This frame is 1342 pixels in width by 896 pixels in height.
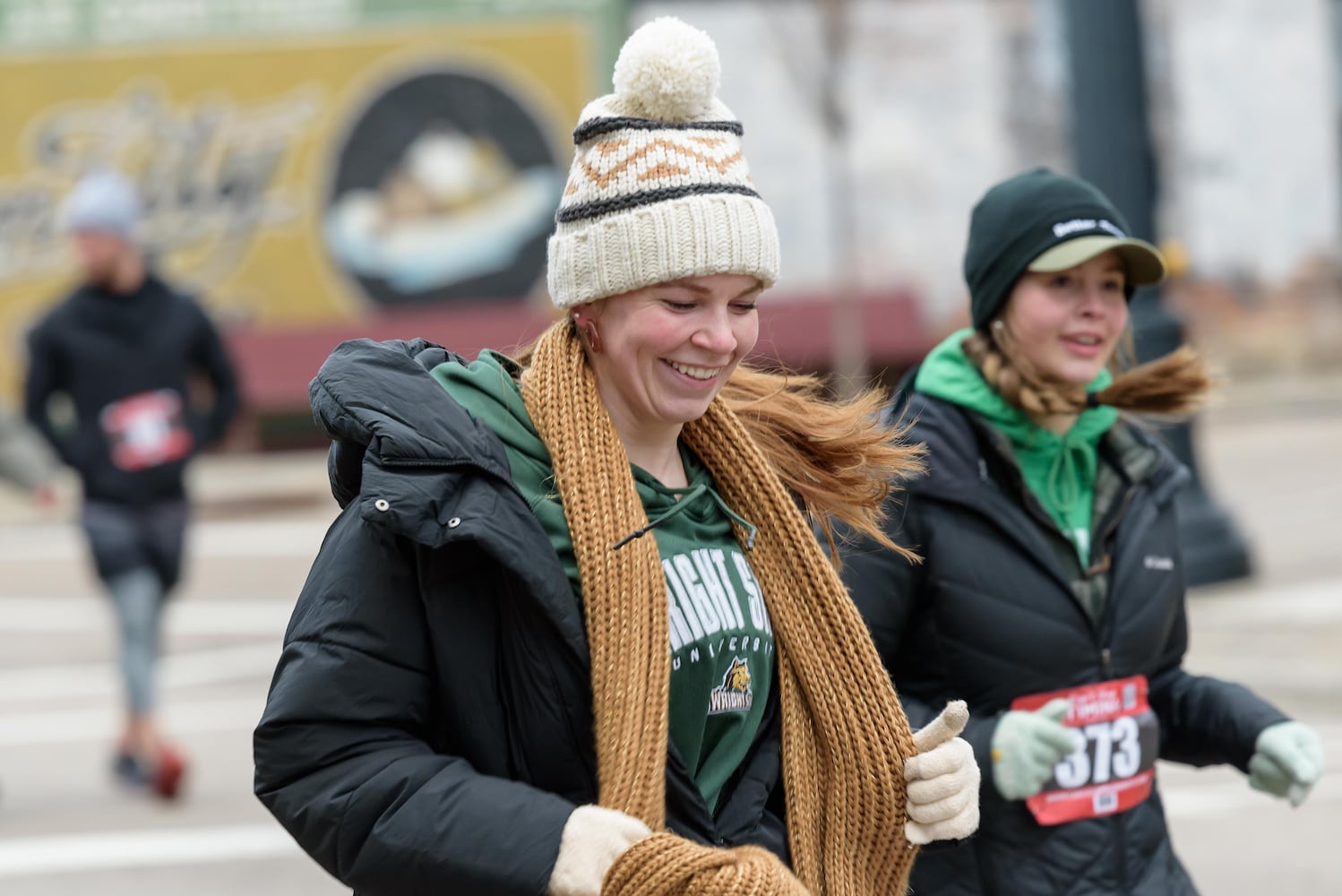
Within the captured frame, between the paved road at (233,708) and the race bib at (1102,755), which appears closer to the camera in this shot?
the race bib at (1102,755)

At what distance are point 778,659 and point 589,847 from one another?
1.68 ft

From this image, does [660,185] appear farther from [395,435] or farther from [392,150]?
[392,150]

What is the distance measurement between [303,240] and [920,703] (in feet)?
80.2

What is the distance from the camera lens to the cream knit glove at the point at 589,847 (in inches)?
79.1

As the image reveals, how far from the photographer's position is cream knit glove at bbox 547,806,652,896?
2.01 m

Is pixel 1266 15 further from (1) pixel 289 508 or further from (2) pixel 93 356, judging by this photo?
(2) pixel 93 356

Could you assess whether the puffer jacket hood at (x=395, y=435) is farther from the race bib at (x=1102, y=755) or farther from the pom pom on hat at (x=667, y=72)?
the race bib at (x=1102, y=755)

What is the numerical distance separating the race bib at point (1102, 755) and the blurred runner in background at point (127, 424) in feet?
15.2

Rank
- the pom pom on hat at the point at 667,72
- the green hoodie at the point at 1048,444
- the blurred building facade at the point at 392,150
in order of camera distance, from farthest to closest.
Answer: the blurred building facade at the point at 392,150 < the green hoodie at the point at 1048,444 < the pom pom on hat at the point at 667,72

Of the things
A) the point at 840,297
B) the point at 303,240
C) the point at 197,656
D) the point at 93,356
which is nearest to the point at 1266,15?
the point at 840,297

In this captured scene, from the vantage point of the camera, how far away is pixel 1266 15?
28.2 meters

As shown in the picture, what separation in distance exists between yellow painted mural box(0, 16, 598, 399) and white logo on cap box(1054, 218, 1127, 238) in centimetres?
2349

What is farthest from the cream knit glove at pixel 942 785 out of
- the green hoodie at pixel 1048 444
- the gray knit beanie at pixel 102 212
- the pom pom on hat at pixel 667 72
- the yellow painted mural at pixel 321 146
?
the yellow painted mural at pixel 321 146

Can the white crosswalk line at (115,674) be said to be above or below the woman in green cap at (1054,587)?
below
